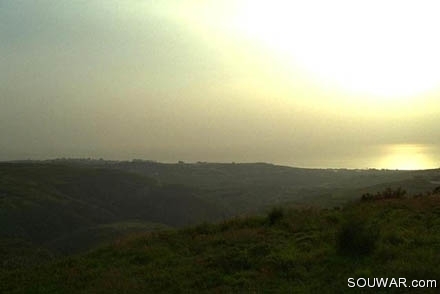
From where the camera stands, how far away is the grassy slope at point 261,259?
10727 mm

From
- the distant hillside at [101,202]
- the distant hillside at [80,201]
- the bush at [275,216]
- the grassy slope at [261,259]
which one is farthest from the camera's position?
the distant hillside at [80,201]

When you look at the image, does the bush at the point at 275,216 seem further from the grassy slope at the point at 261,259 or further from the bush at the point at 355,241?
the bush at the point at 355,241

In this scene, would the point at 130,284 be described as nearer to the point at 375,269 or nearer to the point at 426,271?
the point at 375,269

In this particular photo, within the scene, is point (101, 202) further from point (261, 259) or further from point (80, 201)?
point (261, 259)

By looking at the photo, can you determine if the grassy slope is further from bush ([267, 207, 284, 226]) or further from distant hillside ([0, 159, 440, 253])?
distant hillside ([0, 159, 440, 253])

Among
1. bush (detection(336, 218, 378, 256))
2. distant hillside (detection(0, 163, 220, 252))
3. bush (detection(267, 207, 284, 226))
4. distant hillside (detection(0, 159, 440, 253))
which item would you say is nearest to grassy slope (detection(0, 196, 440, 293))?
bush (detection(336, 218, 378, 256))

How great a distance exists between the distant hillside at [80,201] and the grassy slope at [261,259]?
95166 millimetres

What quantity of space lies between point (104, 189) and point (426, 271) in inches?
6171

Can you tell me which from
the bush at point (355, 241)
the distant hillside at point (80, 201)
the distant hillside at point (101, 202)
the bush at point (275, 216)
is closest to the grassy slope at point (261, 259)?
the bush at point (355, 241)

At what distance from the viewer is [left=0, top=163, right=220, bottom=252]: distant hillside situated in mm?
111875

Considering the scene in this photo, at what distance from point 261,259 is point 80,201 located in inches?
5238

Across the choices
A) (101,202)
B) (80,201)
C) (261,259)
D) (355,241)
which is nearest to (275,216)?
(261,259)

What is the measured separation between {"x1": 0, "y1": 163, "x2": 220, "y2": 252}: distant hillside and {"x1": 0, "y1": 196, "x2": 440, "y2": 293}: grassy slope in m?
95.2

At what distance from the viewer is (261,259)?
1307cm
